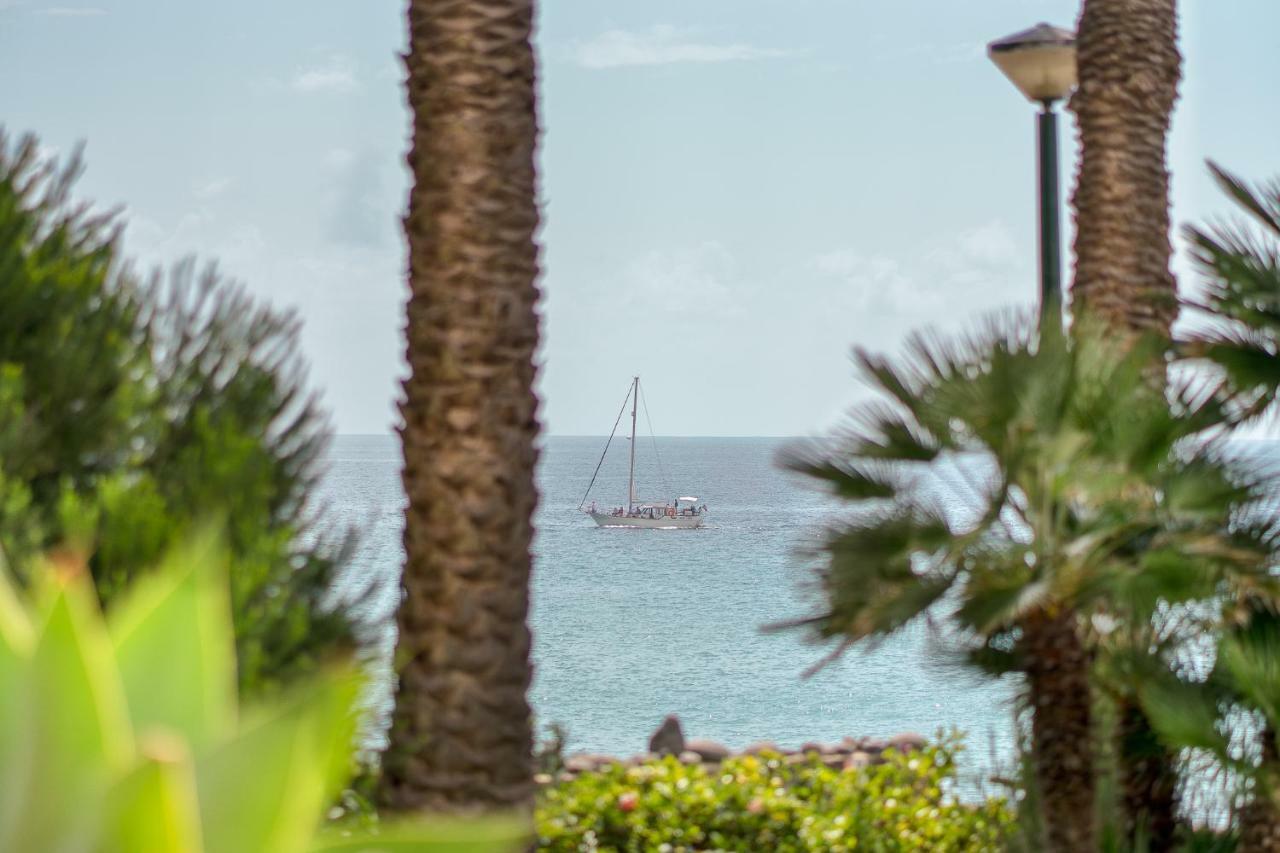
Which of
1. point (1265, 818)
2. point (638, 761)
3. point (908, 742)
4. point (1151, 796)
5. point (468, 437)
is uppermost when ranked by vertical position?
point (468, 437)

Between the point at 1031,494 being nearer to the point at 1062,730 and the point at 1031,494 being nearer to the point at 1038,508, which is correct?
the point at 1038,508

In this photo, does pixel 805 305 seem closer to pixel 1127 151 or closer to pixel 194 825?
pixel 1127 151

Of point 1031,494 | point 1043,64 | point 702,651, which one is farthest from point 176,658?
point 702,651

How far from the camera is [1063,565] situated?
202 inches

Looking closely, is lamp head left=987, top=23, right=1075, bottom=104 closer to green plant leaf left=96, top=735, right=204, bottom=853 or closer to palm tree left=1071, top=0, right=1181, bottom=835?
palm tree left=1071, top=0, right=1181, bottom=835

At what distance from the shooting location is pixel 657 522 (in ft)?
240

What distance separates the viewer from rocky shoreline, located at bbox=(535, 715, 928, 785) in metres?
9.16

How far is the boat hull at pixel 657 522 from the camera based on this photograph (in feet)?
239

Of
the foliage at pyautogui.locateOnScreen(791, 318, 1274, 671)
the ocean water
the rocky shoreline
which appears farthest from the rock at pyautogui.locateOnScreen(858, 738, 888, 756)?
the foliage at pyautogui.locateOnScreen(791, 318, 1274, 671)

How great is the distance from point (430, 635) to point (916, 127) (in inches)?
4063

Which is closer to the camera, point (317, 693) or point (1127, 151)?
point (317, 693)

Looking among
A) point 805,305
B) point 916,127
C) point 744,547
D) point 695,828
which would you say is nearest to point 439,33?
point 695,828

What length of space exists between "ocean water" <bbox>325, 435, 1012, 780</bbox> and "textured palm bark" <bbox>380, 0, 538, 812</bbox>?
19.7 inches

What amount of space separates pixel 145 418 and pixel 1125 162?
4.97 meters
